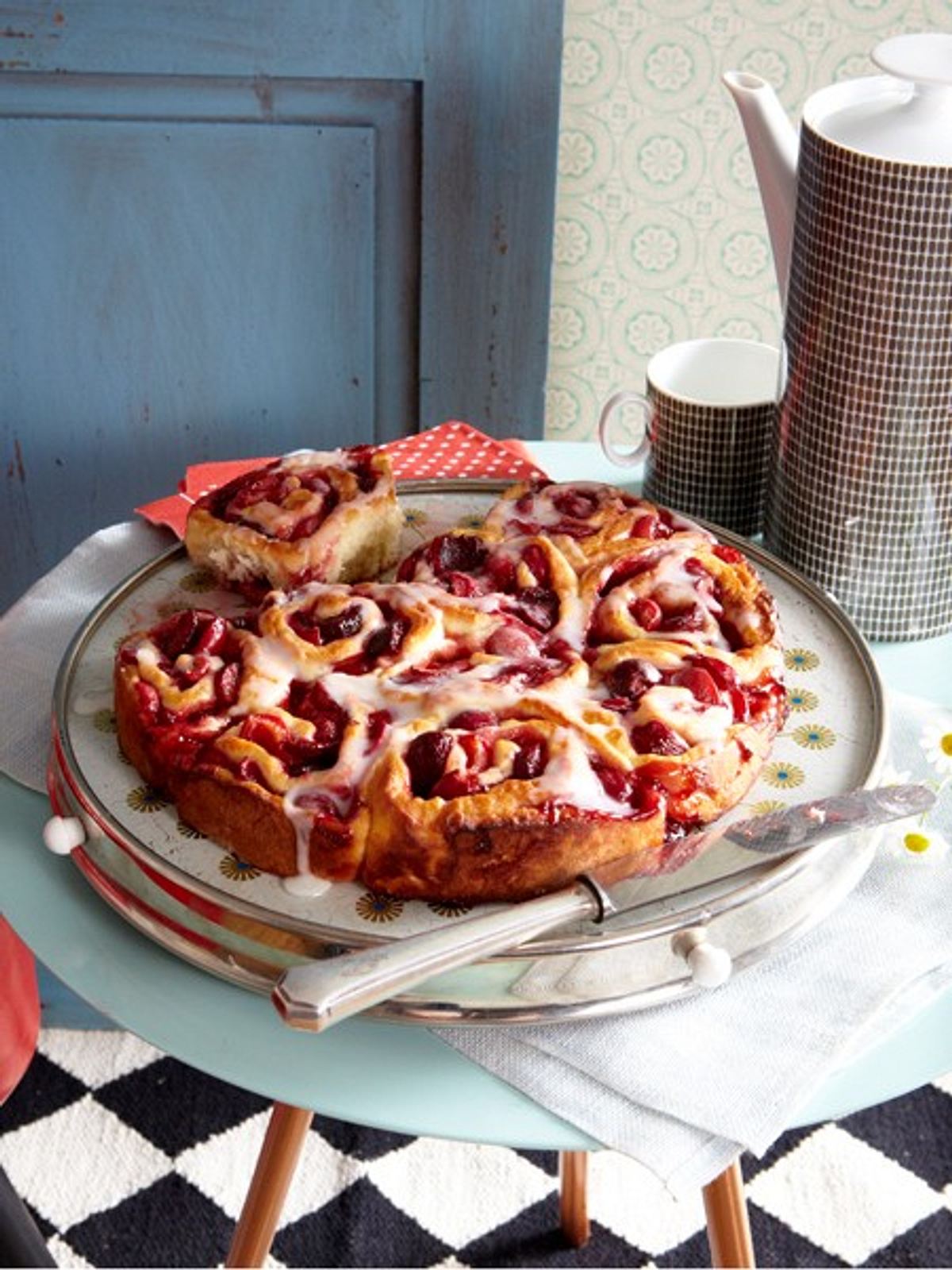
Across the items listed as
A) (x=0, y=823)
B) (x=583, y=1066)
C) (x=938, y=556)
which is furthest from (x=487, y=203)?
(x=583, y=1066)

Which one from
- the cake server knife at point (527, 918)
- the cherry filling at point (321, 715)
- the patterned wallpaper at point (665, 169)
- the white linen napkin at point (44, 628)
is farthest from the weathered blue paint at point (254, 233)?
the cake server knife at point (527, 918)

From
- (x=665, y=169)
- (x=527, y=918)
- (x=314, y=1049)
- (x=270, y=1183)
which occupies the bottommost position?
(x=270, y=1183)

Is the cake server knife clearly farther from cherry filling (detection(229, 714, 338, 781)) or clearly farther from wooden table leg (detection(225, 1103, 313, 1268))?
wooden table leg (detection(225, 1103, 313, 1268))

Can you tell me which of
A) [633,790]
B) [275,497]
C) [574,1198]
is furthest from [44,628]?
[574,1198]

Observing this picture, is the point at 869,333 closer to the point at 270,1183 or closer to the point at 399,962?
the point at 399,962

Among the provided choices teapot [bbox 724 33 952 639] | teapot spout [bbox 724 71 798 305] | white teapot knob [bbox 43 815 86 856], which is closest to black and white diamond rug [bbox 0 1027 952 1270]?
teapot [bbox 724 33 952 639]

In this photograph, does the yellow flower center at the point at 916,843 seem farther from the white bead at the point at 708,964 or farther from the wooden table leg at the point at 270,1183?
the wooden table leg at the point at 270,1183

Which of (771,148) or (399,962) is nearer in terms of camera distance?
(399,962)
